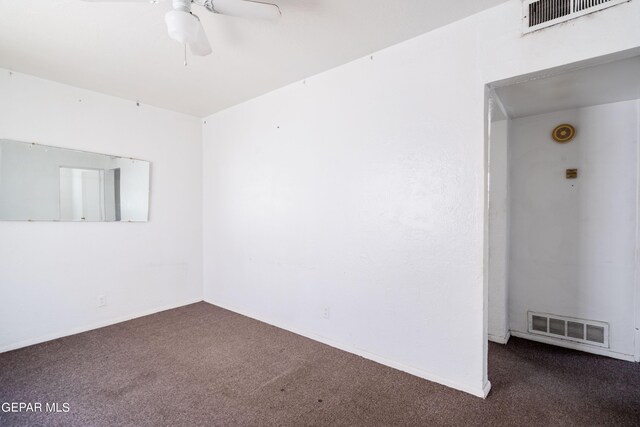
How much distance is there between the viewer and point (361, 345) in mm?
2623

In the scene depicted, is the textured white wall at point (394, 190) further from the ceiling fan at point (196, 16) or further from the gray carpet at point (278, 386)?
the ceiling fan at point (196, 16)

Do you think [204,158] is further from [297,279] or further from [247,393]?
[247,393]

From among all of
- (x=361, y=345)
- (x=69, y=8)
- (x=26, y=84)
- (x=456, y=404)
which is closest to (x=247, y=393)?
(x=361, y=345)

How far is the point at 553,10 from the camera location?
1.74m

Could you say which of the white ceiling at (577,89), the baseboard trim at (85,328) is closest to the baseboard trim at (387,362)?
the baseboard trim at (85,328)

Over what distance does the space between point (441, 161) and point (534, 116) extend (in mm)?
1700

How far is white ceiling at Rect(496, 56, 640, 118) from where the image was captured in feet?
6.91

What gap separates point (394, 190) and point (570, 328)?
7.34 feet

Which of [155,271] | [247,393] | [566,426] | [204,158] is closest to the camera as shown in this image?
[566,426]

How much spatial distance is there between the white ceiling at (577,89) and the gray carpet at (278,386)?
222 centimetres

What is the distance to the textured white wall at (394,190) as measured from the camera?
2.01 meters

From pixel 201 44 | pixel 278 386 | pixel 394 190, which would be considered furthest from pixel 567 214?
pixel 201 44

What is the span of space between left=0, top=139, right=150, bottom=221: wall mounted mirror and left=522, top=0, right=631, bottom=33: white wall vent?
12.9 ft

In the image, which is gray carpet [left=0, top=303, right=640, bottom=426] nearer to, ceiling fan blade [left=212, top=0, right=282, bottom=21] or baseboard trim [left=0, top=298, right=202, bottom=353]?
baseboard trim [left=0, top=298, right=202, bottom=353]
